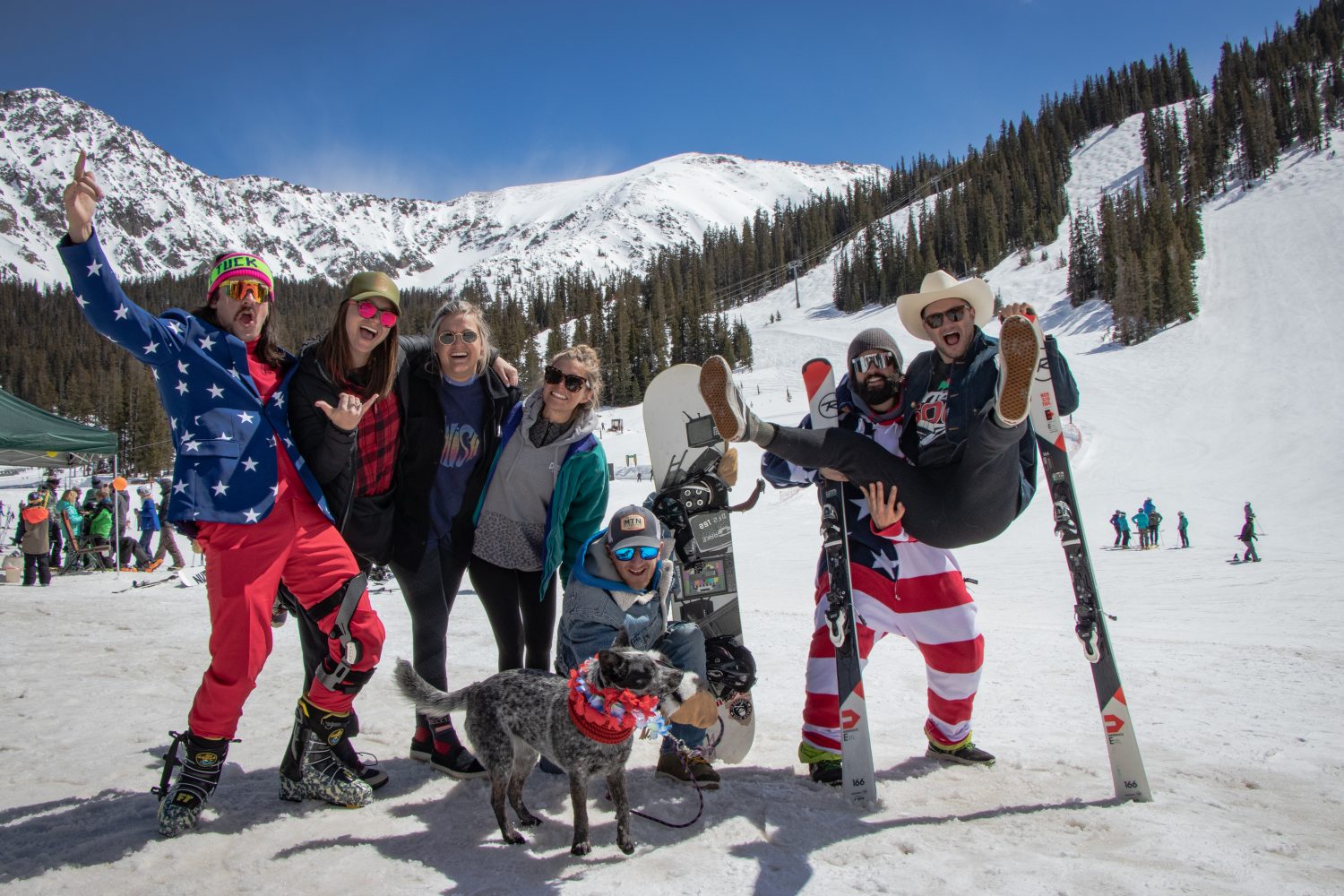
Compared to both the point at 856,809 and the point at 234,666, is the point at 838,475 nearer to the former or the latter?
the point at 856,809

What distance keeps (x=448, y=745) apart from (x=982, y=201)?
85.1m

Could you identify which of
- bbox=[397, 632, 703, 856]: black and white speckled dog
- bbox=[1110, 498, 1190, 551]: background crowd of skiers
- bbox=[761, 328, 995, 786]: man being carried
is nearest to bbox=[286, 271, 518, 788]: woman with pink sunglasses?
bbox=[397, 632, 703, 856]: black and white speckled dog

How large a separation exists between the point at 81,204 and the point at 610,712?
258 cm

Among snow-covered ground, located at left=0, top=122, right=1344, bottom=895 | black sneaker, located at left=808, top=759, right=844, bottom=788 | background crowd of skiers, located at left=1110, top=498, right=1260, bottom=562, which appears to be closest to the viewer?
snow-covered ground, located at left=0, top=122, right=1344, bottom=895

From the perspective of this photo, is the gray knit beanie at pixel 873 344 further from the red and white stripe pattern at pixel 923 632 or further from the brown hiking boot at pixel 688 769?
the brown hiking boot at pixel 688 769

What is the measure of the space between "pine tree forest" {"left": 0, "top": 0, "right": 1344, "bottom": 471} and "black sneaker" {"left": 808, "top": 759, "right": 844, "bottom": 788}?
1701 inches

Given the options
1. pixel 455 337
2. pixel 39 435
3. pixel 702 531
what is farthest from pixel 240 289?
pixel 39 435

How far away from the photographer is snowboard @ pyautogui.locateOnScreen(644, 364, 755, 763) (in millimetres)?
3549

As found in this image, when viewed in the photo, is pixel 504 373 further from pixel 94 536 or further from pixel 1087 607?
pixel 94 536

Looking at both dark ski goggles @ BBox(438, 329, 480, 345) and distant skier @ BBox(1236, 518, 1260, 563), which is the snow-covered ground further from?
distant skier @ BBox(1236, 518, 1260, 563)

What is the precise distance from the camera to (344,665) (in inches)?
116

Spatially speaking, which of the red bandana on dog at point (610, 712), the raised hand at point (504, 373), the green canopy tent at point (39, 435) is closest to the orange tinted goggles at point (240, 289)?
the raised hand at point (504, 373)

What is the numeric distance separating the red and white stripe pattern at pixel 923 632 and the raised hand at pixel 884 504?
294mm

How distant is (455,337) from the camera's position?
3.44 metres
